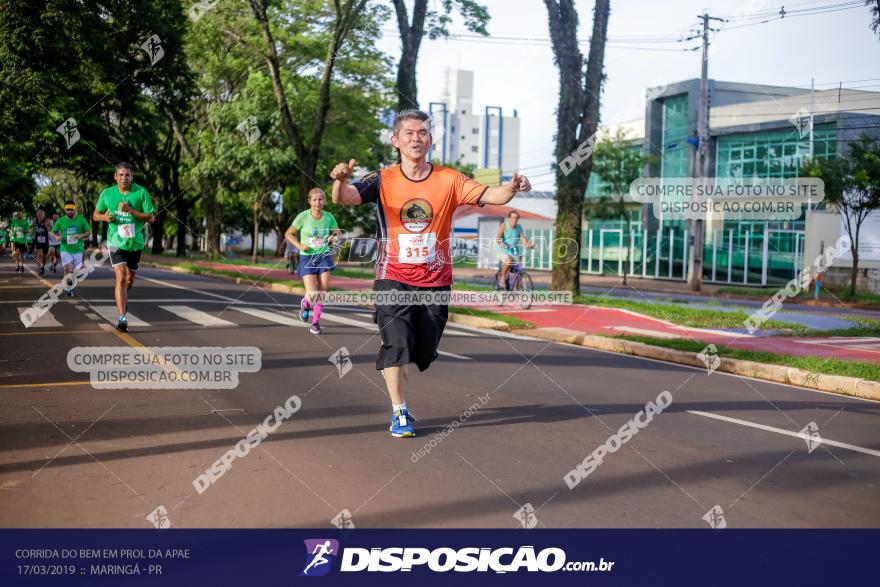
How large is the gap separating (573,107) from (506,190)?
1435 cm

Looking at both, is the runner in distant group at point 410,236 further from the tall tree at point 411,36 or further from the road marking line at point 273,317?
the tall tree at point 411,36

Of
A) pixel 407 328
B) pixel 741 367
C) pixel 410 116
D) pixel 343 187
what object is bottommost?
pixel 741 367

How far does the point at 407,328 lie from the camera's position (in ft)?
19.1

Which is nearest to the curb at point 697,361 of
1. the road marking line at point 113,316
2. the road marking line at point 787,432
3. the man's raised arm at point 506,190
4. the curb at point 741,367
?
the curb at point 741,367

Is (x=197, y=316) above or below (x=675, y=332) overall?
above

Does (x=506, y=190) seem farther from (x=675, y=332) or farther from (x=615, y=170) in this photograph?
(x=615, y=170)

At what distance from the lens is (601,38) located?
19547 millimetres

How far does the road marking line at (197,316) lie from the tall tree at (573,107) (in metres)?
8.63

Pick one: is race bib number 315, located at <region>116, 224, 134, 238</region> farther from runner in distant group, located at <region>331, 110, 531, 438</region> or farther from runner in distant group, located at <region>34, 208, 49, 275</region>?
runner in distant group, located at <region>34, 208, 49, 275</region>

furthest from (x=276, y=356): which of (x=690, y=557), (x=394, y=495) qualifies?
(x=690, y=557)

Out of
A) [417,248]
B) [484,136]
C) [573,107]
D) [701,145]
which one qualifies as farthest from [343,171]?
[484,136]

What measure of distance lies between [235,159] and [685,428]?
116 ft

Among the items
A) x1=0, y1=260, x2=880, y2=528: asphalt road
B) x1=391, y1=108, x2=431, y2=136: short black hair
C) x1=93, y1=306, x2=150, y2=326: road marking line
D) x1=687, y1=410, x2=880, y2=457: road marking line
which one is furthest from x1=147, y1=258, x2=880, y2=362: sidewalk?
x1=391, y1=108, x2=431, y2=136: short black hair

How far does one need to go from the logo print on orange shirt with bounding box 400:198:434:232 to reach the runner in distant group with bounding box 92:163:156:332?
646cm
